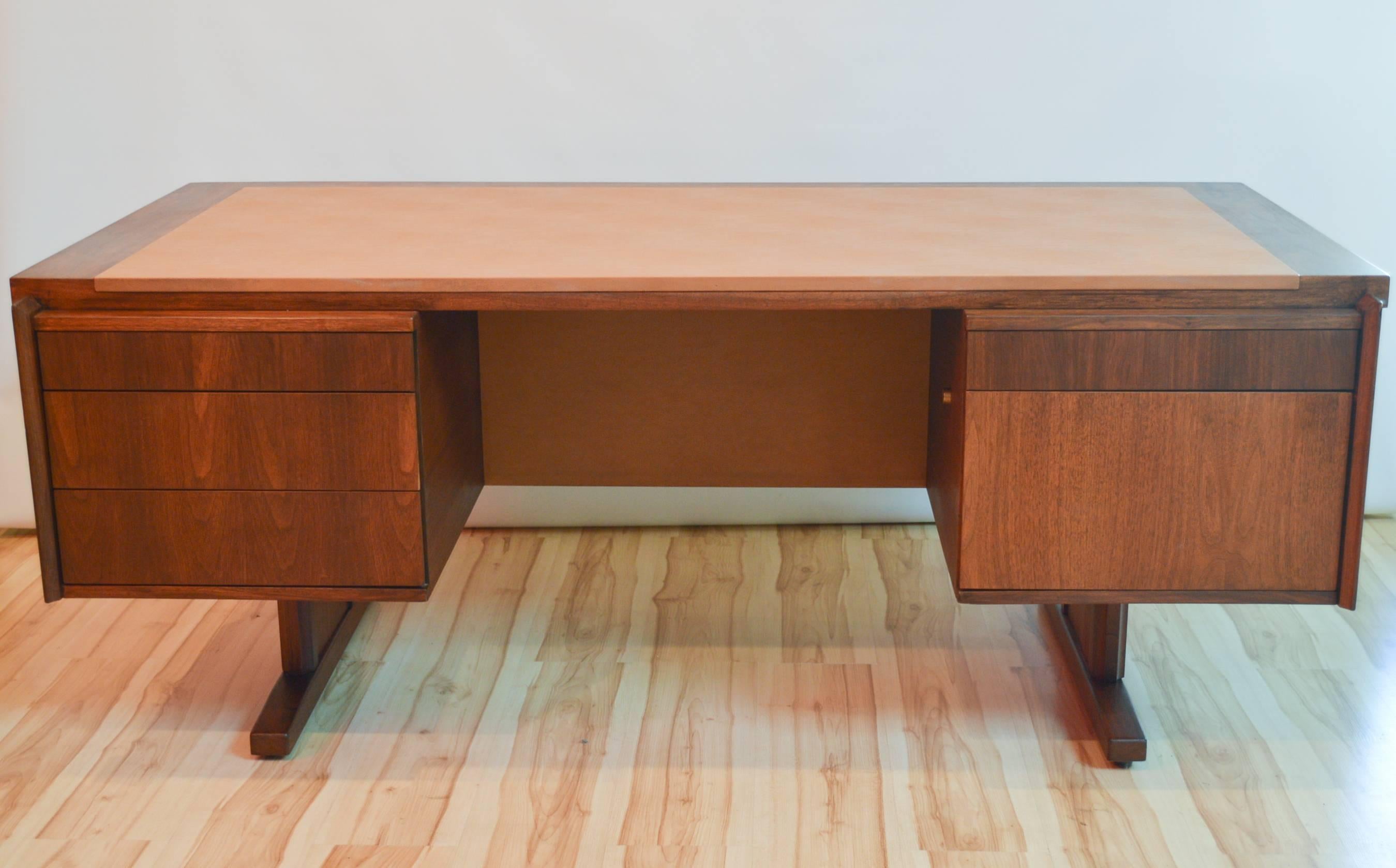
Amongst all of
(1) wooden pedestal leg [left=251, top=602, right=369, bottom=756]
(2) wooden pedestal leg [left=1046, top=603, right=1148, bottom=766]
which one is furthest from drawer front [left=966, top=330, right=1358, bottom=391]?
(1) wooden pedestal leg [left=251, top=602, right=369, bottom=756]

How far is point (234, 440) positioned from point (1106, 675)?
1.24 metres

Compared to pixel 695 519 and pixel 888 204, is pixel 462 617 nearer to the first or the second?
pixel 695 519

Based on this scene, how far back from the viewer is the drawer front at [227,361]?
5.38 feet

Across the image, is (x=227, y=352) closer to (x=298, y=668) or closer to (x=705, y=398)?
(x=298, y=668)

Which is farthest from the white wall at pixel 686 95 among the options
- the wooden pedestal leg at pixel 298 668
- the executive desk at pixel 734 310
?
the wooden pedestal leg at pixel 298 668

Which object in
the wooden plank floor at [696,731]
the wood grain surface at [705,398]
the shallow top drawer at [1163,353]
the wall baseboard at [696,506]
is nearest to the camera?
the shallow top drawer at [1163,353]

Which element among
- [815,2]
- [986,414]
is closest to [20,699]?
[986,414]

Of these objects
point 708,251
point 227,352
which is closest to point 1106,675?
point 708,251

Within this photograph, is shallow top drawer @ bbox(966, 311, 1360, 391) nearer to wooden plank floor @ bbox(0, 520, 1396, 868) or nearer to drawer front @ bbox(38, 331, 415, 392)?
wooden plank floor @ bbox(0, 520, 1396, 868)

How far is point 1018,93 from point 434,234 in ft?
3.98

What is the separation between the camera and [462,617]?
235 cm

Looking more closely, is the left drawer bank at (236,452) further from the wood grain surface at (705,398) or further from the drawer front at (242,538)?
the wood grain surface at (705,398)

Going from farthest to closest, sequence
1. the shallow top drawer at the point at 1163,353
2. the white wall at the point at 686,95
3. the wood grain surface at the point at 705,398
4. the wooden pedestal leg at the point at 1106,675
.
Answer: the white wall at the point at 686,95
the wood grain surface at the point at 705,398
the wooden pedestal leg at the point at 1106,675
the shallow top drawer at the point at 1163,353

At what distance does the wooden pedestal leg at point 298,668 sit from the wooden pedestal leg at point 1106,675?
1.12 metres
